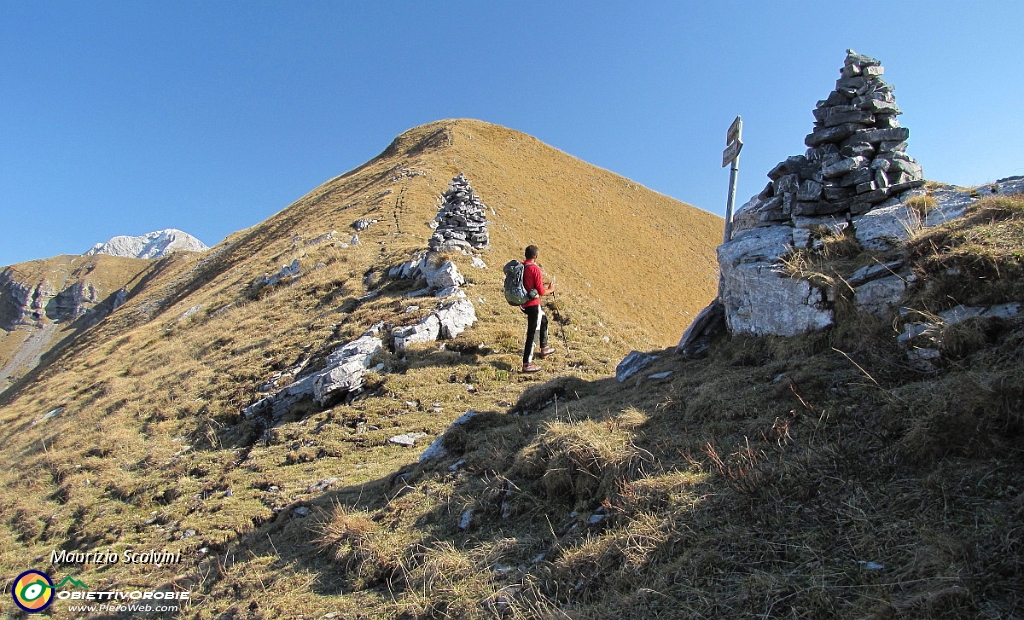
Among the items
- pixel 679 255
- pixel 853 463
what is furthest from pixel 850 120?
pixel 679 255

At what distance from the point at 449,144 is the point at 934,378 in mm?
56585

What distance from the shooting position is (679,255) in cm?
5444

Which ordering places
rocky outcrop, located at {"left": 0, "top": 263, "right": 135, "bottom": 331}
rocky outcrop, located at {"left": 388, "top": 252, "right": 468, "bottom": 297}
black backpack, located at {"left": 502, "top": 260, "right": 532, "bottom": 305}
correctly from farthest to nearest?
1. rocky outcrop, located at {"left": 0, "top": 263, "right": 135, "bottom": 331}
2. rocky outcrop, located at {"left": 388, "top": 252, "right": 468, "bottom": 297}
3. black backpack, located at {"left": 502, "top": 260, "right": 532, "bottom": 305}

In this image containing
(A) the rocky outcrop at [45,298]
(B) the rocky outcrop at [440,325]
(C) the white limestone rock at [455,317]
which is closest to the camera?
(B) the rocky outcrop at [440,325]

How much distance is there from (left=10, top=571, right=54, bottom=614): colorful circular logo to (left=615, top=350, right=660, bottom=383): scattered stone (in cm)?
942

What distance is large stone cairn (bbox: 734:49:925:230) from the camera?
832 centimetres

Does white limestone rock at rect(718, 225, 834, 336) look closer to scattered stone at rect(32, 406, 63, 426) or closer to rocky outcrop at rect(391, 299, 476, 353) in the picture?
rocky outcrop at rect(391, 299, 476, 353)

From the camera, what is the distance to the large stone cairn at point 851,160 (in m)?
8.32

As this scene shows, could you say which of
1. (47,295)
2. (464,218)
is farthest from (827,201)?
(47,295)

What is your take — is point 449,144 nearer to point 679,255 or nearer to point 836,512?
point 679,255

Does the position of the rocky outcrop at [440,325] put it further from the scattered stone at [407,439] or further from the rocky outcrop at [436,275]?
the scattered stone at [407,439]

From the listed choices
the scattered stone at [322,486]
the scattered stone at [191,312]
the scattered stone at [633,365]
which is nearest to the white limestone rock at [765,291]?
the scattered stone at [633,365]

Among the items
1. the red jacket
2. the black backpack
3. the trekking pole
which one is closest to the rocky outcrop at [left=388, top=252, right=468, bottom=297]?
the trekking pole

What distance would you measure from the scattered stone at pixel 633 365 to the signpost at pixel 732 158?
282 centimetres
